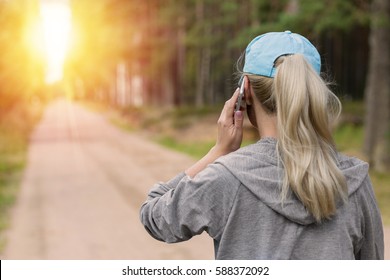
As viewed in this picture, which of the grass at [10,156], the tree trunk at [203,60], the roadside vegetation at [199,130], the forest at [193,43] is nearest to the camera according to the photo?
the grass at [10,156]

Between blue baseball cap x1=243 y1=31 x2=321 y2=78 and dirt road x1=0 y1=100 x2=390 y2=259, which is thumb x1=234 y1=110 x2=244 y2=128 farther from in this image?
dirt road x1=0 y1=100 x2=390 y2=259

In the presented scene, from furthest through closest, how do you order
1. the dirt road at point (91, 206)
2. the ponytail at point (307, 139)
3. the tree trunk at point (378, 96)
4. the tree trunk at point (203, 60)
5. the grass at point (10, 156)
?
the tree trunk at point (203, 60), the tree trunk at point (378, 96), the grass at point (10, 156), the dirt road at point (91, 206), the ponytail at point (307, 139)

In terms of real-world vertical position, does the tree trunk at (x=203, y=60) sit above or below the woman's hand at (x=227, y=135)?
below

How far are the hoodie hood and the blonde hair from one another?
23 mm

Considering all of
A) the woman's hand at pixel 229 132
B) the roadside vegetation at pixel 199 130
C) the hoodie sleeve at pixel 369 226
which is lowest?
the roadside vegetation at pixel 199 130

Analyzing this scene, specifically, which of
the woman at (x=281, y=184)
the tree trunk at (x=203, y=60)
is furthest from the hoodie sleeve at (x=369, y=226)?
the tree trunk at (x=203, y=60)

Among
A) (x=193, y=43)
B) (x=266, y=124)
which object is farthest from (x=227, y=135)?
(x=193, y=43)

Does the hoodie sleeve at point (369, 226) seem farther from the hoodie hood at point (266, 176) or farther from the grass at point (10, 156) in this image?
the grass at point (10, 156)

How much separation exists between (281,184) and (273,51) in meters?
0.36

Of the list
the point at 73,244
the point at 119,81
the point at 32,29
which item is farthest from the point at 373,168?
the point at 119,81

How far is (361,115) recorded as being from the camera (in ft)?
68.7

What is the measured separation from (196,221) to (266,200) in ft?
0.64

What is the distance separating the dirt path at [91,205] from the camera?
7277 mm

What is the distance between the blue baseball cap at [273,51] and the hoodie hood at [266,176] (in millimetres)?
197
